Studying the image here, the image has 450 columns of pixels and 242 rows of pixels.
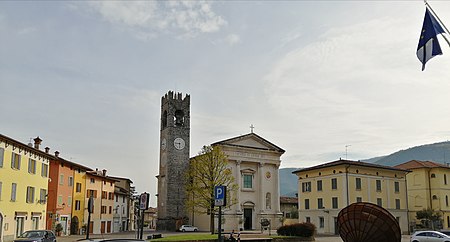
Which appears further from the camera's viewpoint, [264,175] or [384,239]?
[264,175]

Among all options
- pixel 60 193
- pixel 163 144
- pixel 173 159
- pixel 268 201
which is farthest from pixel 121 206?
pixel 60 193

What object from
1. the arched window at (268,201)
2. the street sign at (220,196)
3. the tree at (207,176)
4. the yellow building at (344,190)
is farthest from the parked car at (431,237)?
the arched window at (268,201)

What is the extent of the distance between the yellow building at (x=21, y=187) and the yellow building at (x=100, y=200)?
13.9 meters

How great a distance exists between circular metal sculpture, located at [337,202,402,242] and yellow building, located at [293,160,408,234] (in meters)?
33.6

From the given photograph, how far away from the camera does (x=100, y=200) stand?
204 feet

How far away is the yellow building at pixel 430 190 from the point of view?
63.4 m

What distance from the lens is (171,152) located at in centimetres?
6556

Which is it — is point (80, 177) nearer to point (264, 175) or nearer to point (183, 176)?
point (183, 176)

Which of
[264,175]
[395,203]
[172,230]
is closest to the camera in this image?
[395,203]

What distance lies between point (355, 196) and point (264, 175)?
15.9 meters

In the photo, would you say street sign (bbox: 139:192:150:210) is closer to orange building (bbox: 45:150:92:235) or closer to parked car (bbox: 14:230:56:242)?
parked car (bbox: 14:230:56:242)

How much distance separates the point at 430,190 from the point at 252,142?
26187 millimetres

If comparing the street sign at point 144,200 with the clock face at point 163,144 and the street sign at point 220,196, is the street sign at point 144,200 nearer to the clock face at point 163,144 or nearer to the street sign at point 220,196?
the street sign at point 220,196

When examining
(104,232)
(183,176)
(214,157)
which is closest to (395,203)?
(214,157)
